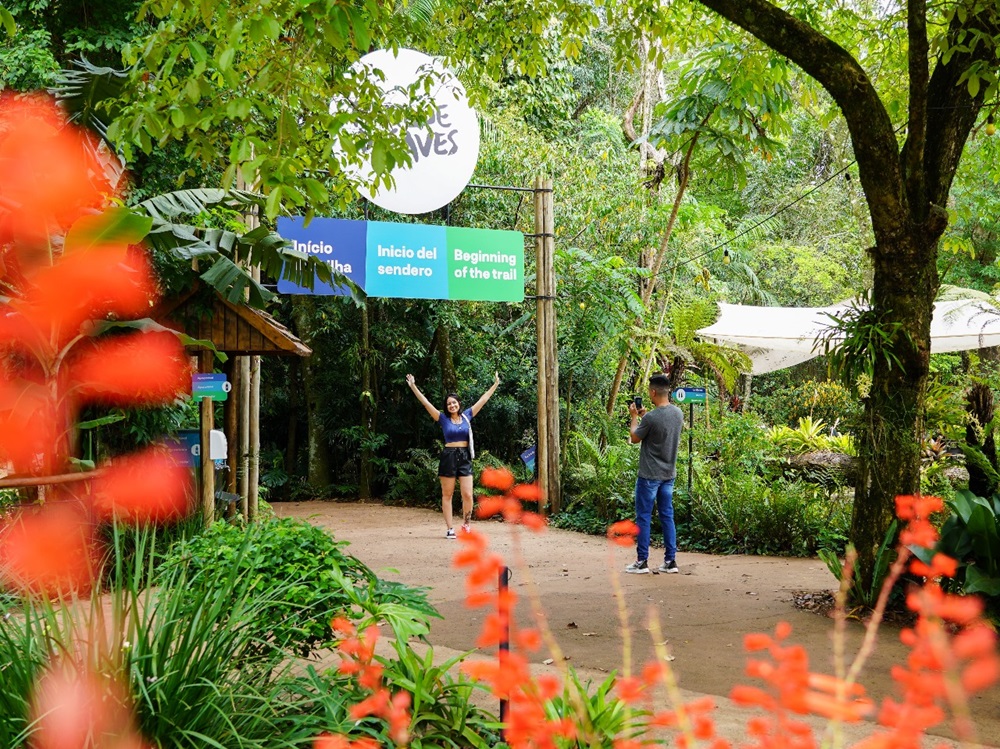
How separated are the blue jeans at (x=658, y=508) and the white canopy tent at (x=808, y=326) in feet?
11.1

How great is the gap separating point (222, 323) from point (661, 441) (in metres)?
4.46

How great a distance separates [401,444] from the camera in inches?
765

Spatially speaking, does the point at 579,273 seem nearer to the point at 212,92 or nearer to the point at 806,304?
the point at 212,92

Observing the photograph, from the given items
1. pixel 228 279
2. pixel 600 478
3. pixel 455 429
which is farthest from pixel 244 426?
pixel 600 478

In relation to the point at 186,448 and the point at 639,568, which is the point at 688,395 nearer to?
the point at 639,568

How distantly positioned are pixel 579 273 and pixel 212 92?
1072 centimetres

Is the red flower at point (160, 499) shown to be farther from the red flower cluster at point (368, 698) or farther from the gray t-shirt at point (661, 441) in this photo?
the gray t-shirt at point (661, 441)

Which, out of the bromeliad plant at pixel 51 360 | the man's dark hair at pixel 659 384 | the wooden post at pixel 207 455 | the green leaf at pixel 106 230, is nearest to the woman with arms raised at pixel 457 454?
the man's dark hair at pixel 659 384

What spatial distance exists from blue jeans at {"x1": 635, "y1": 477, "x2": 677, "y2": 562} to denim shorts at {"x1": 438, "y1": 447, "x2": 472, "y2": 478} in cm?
326

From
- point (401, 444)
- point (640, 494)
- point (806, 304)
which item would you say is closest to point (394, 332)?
point (401, 444)

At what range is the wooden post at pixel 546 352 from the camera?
45.0 feet

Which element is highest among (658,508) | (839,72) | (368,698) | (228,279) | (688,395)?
(839,72)

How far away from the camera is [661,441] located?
9.34 m

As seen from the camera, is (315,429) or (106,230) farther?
(315,429)
